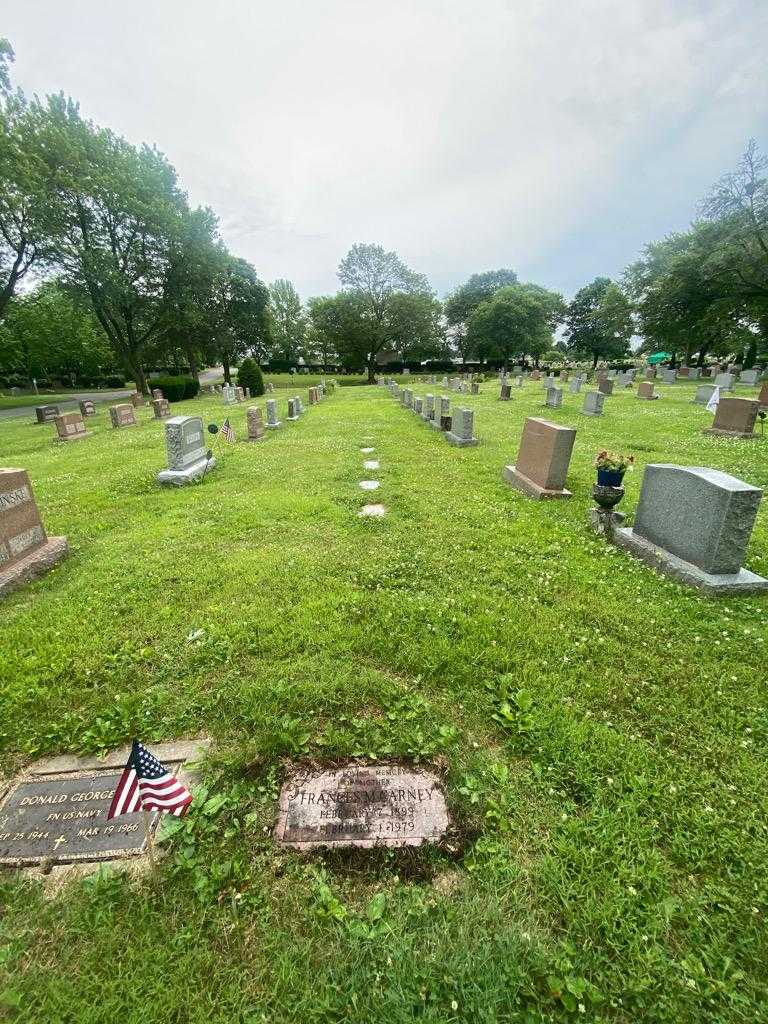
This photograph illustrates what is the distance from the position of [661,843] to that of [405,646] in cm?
206

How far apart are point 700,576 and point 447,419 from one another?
9634 millimetres

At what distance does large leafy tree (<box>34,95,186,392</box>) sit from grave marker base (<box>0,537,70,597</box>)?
2506 centimetres

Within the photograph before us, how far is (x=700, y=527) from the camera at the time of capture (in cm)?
457

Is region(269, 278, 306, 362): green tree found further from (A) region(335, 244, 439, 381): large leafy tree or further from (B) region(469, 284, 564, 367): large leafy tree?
(B) region(469, 284, 564, 367): large leafy tree

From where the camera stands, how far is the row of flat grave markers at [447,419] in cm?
1189

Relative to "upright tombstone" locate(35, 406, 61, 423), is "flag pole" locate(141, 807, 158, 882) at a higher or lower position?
lower

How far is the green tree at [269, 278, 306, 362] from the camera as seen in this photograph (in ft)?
207

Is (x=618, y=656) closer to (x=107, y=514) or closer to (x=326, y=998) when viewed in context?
(x=326, y=998)

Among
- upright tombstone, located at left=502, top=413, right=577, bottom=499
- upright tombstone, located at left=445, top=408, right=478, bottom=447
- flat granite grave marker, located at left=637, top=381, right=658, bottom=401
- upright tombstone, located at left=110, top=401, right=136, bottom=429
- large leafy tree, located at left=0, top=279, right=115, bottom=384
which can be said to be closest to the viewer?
upright tombstone, located at left=502, top=413, right=577, bottom=499

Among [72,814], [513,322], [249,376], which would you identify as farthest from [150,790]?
[513,322]

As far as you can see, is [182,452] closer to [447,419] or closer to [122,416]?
[447,419]

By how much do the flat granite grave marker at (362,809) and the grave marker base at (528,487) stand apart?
18.8 feet

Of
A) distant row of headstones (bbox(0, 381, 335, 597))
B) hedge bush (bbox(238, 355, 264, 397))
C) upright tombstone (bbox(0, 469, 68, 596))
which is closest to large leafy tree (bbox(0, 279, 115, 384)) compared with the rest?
hedge bush (bbox(238, 355, 264, 397))

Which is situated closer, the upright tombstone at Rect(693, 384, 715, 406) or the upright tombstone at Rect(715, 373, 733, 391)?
the upright tombstone at Rect(693, 384, 715, 406)
